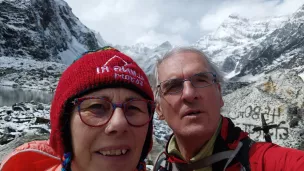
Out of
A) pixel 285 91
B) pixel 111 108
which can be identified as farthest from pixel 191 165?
pixel 285 91

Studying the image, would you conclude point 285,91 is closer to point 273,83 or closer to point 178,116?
point 273,83

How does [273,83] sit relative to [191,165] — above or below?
above

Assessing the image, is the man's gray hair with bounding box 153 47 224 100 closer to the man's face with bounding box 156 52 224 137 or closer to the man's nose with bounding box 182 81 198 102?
the man's face with bounding box 156 52 224 137

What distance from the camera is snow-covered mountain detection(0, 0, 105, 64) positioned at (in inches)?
3607

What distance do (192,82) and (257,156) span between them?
73 cm

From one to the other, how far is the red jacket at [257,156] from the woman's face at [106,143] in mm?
815

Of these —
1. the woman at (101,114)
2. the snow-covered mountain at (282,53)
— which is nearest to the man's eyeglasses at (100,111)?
the woman at (101,114)

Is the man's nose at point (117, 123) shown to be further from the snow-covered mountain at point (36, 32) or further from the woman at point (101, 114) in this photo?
the snow-covered mountain at point (36, 32)

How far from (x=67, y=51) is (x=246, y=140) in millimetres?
119762

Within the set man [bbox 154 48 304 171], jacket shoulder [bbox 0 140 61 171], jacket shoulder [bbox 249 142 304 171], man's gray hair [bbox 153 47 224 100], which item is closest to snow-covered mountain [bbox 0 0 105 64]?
man's gray hair [bbox 153 47 224 100]

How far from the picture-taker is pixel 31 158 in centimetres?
188

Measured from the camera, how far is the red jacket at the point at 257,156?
1943 mm

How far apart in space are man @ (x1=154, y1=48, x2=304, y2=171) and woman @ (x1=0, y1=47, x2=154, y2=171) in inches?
25.3

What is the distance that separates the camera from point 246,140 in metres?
2.15
